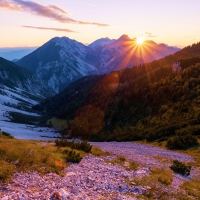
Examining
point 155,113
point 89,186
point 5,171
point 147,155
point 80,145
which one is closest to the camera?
point 5,171

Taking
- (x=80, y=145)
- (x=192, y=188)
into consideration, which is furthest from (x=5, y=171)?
(x=80, y=145)

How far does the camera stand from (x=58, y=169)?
17.9 meters

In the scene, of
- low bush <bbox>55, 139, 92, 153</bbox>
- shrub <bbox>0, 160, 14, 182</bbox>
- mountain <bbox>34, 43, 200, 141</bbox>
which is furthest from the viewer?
mountain <bbox>34, 43, 200, 141</bbox>

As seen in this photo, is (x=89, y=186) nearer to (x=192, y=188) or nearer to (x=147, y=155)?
(x=192, y=188)

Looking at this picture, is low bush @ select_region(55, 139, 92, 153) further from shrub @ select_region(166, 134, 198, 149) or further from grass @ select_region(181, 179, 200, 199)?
shrub @ select_region(166, 134, 198, 149)

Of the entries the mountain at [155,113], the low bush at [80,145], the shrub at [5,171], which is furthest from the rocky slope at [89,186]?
the mountain at [155,113]

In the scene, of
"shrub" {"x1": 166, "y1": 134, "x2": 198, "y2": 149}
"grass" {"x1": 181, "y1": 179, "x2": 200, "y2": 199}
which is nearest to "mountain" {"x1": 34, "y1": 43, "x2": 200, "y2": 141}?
"shrub" {"x1": 166, "y1": 134, "x2": 198, "y2": 149}

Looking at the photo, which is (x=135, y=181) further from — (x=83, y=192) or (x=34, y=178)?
(x=34, y=178)

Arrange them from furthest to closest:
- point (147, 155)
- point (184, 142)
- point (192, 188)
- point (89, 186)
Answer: point (184, 142) → point (147, 155) → point (192, 188) → point (89, 186)

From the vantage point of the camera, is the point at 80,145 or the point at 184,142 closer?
the point at 80,145

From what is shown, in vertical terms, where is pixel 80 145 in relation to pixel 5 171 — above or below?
below

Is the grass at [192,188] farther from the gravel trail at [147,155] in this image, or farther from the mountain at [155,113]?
the mountain at [155,113]

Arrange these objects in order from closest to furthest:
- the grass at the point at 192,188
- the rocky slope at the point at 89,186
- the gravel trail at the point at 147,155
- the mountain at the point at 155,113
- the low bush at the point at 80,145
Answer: the rocky slope at the point at 89,186, the grass at the point at 192,188, the gravel trail at the point at 147,155, the low bush at the point at 80,145, the mountain at the point at 155,113

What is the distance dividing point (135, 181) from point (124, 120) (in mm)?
66091
